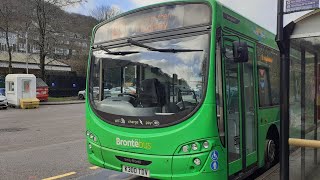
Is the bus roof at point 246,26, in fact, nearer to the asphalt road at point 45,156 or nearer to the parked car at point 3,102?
the asphalt road at point 45,156

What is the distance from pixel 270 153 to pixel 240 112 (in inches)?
71.7

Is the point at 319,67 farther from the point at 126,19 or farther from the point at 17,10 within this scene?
the point at 17,10

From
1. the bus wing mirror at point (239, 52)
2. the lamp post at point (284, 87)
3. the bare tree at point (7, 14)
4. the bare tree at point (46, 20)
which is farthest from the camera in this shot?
the bare tree at point (46, 20)

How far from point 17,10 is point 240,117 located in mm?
35264

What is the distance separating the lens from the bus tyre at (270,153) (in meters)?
7.12

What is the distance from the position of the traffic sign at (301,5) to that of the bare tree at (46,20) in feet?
119

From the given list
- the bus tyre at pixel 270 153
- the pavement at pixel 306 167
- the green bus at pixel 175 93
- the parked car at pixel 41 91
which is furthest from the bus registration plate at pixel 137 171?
the parked car at pixel 41 91

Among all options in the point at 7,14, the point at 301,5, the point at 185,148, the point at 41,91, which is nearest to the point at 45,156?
the point at 185,148

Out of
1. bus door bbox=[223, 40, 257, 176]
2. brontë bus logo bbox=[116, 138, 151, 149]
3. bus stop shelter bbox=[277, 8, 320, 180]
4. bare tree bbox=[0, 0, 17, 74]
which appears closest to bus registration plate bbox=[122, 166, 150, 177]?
brontë bus logo bbox=[116, 138, 151, 149]

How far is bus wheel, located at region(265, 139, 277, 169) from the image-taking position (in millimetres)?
7118

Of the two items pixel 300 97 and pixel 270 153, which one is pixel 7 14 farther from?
pixel 300 97

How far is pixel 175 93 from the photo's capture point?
17.4ft

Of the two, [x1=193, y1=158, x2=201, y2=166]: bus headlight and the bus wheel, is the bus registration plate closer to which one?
[x1=193, y1=158, x2=201, y2=166]: bus headlight

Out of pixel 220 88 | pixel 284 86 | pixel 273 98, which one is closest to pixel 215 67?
pixel 220 88
